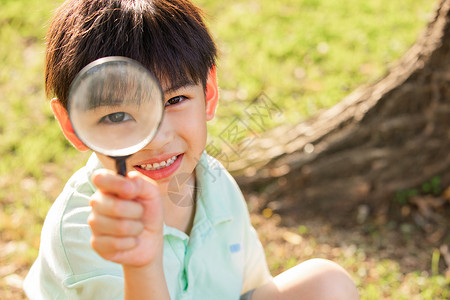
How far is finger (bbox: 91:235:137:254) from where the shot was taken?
1465 millimetres

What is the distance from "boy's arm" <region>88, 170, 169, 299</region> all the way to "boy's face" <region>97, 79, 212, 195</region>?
1.56ft

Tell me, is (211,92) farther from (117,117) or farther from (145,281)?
(145,281)

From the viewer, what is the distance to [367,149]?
373cm

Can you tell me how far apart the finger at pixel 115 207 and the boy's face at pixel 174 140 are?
510 mm

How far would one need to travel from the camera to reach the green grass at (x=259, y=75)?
3.51m

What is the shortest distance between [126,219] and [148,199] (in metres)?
0.08

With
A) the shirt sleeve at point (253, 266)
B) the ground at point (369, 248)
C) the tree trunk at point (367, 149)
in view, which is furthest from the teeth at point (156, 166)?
the tree trunk at point (367, 149)

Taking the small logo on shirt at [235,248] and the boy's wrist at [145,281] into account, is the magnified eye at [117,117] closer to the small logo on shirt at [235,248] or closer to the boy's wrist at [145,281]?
the boy's wrist at [145,281]

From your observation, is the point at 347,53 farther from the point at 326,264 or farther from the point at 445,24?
the point at 326,264

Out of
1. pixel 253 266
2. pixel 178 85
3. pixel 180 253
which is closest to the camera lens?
pixel 178 85

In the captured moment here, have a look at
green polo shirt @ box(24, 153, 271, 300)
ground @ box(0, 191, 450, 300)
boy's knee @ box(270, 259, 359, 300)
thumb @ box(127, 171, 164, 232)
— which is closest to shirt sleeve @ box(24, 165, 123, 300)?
green polo shirt @ box(24, 153, 271, 300)

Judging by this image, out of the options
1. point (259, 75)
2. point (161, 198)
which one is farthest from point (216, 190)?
point (259, 75)

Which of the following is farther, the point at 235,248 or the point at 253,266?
the point at 253,266

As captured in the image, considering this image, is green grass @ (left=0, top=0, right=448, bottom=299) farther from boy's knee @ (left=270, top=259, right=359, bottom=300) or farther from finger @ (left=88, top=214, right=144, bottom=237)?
finger @ (left=88, top=214, right=144, bottom=237)
